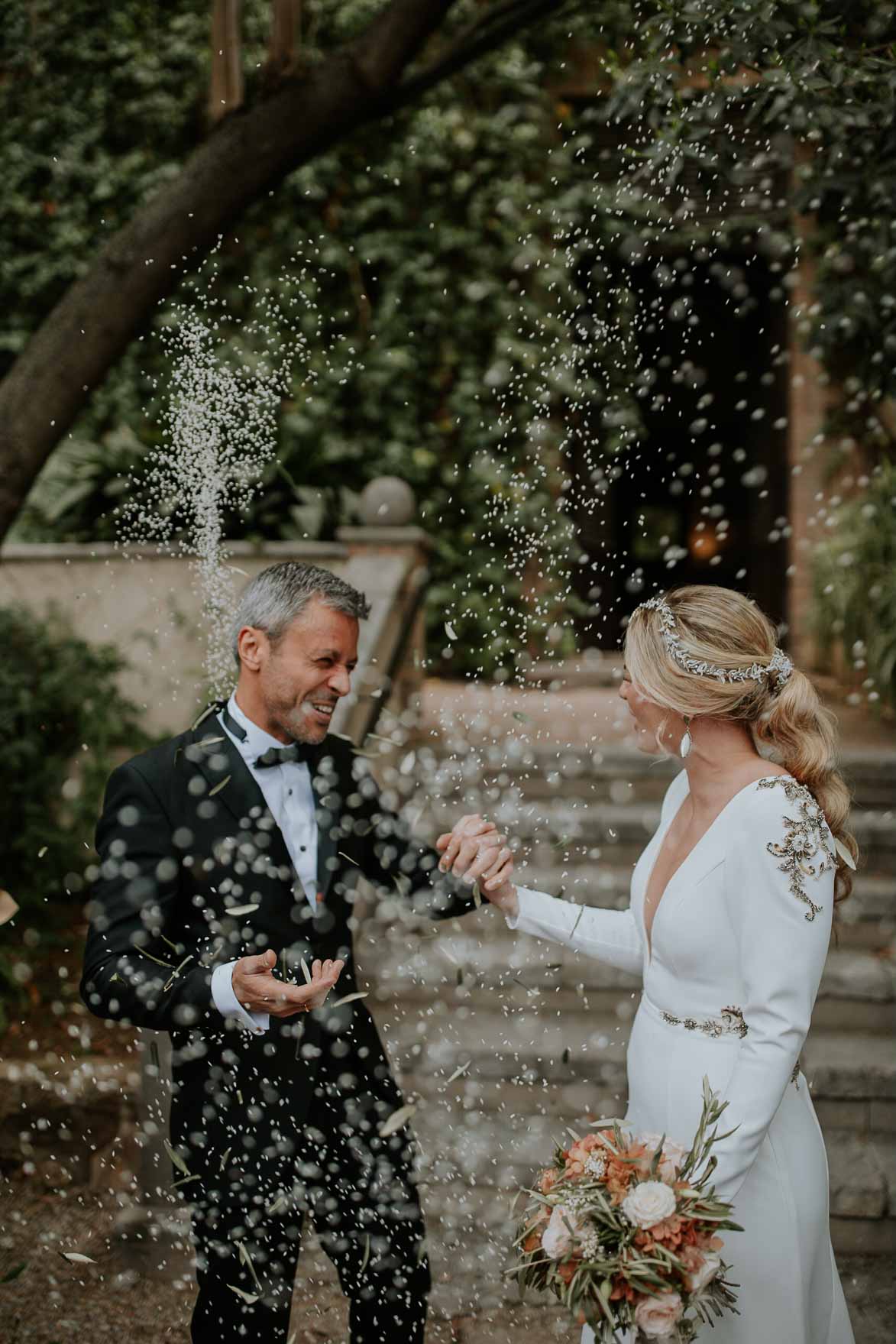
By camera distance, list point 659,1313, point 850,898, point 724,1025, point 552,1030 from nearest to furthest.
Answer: point 659,1313, point 724,1025, point 552,1030, point 850,898

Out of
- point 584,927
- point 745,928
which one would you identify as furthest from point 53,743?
point 745,928

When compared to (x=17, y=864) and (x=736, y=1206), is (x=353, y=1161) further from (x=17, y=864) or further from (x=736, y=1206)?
(x=17, y=864)

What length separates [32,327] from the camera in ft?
28.1

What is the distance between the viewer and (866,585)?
6.88 metres

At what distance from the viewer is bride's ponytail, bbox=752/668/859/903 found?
7.39 feet

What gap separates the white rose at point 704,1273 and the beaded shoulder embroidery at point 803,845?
578mm

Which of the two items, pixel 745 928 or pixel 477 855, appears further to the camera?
pixel 477 855

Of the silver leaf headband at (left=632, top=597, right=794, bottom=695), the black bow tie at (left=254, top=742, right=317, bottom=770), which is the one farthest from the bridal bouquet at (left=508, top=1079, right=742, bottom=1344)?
the black bow tie at (left=254, top=742, right=317, bottom=770)

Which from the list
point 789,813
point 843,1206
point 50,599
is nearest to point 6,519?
point 50,599

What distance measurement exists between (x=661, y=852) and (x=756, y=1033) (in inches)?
19.2

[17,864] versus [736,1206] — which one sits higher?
[736,1206]

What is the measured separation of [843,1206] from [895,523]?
401cm

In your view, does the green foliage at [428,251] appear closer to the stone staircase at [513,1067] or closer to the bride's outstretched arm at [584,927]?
the stone staircase at [513,1067]

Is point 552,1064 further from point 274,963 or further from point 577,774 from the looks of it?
point 274,963
